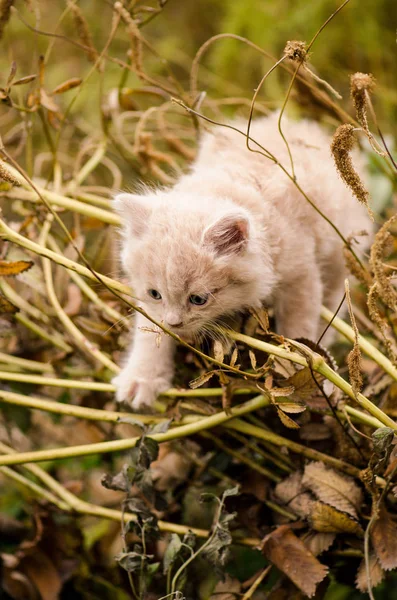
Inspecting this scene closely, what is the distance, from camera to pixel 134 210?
1221mm

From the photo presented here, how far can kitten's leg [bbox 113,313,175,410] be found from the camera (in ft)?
4.11

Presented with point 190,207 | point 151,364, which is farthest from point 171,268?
point 151,364

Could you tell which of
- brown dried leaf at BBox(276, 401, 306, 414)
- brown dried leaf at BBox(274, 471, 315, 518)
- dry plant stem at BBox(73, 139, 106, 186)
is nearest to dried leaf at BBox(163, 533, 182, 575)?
brown dried leaf at BBox(274, 471, 315, 518)

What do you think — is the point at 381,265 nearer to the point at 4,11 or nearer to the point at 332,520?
the point at 332,520

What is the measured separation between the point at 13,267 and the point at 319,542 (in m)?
0.76

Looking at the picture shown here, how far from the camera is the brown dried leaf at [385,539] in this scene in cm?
98

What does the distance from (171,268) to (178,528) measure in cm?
50

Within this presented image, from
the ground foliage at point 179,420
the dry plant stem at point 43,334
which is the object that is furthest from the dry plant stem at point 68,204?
the dry plant stem at point 43,334

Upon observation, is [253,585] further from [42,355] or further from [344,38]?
[344,38]

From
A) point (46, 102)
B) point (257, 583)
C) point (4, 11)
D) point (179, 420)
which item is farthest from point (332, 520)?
point (4, 11)

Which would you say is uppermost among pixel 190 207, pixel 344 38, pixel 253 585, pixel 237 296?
pixel 344 38

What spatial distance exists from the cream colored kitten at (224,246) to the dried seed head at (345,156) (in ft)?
0.77

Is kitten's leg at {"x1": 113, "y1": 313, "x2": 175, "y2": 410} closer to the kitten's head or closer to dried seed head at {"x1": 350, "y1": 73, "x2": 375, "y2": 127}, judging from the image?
the kitten's head

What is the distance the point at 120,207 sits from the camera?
1.23m
